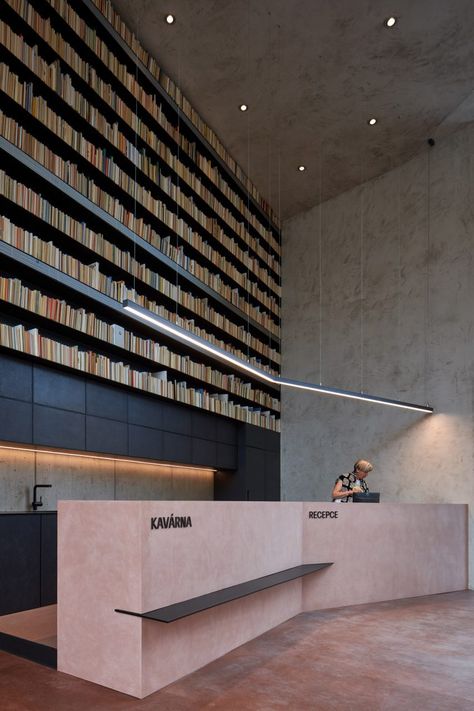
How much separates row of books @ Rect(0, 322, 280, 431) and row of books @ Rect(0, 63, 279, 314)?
149cm

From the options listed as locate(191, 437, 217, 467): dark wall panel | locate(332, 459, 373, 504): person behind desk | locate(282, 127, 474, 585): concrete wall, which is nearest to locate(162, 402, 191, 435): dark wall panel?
locate(191, 437, 217, 467): dark wall panel

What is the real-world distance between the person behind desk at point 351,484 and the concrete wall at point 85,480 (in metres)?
2.26

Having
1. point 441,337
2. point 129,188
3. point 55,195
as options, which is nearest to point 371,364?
point 441,337

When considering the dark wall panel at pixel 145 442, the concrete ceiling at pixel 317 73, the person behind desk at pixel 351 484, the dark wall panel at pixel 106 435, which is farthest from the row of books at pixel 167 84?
the person behind desk at pixel 351 484

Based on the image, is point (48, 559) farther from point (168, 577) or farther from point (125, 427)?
point (168, 577)

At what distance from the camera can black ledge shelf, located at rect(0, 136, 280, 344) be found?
196 inches

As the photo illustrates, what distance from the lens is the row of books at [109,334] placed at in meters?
4.95

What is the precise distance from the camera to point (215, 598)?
3.93m

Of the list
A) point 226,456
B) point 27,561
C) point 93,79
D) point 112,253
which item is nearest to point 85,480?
point 27,561

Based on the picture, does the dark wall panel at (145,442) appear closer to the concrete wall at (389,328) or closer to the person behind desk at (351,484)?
the person behind desk at (351,484)

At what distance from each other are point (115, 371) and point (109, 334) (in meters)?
0.37

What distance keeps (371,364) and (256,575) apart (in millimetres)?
5123

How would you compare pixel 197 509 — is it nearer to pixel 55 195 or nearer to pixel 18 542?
pixel 18 542

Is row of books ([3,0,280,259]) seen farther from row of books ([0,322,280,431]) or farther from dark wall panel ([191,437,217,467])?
dark wall panel ([191,437,217,467])
